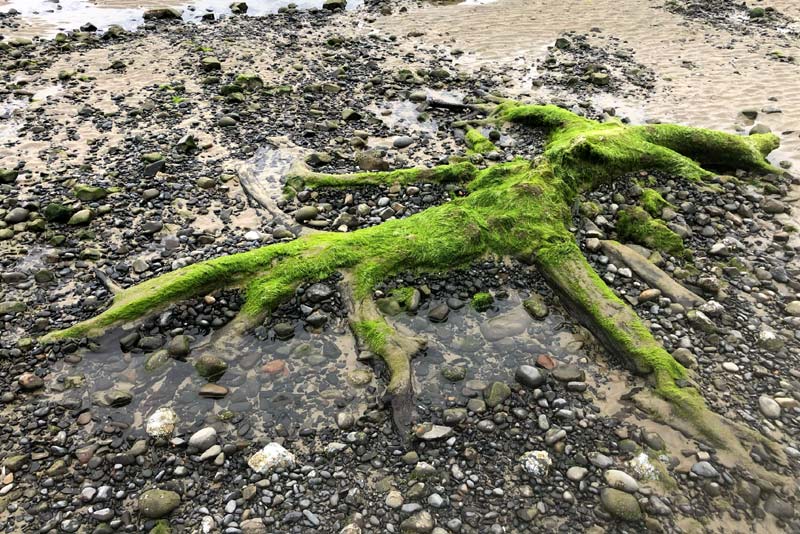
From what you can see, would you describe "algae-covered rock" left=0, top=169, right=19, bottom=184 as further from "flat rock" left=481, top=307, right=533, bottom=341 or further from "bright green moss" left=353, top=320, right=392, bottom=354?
"flat rock" left=481, top=307, right=533, bottom=341

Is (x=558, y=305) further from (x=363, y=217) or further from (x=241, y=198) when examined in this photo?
(x=241, y=198)

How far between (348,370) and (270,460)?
5.24ft

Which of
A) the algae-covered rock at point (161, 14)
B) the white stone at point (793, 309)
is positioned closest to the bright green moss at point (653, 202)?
the white stone at point (793, 309)

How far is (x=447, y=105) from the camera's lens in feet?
48.2

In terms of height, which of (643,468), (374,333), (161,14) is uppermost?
(161,14)

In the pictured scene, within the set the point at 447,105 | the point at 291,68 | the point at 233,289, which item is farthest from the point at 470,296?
the point at 291,68

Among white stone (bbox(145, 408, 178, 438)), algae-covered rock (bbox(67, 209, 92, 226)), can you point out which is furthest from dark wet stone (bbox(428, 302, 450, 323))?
algae-covered rock (bbox(67, 209, 92, 226))

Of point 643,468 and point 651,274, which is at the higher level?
point 651,274

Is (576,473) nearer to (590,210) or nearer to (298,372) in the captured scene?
(298,372)

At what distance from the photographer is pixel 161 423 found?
6.27 metres

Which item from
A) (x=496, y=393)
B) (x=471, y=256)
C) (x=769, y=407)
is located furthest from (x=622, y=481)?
(x=471, y=256)

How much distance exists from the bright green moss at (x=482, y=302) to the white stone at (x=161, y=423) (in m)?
4.31

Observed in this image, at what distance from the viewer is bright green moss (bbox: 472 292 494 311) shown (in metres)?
7.95

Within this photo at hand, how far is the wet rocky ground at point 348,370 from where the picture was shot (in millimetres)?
5500
